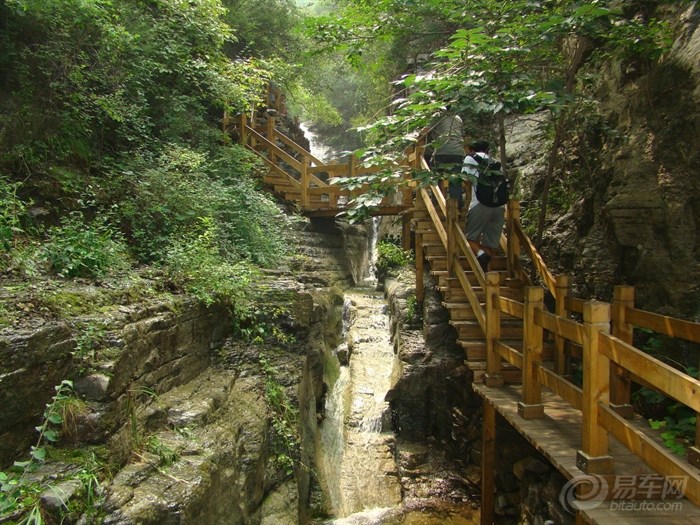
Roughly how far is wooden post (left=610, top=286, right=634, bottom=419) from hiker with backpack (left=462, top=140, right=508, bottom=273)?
226 centimetres

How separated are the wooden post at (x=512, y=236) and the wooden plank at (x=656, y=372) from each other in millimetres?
3768

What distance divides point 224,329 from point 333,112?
13557mm

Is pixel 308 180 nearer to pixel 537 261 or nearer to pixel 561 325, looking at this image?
pixel 537 261

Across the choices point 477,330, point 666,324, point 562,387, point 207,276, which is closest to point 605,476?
point 562,387

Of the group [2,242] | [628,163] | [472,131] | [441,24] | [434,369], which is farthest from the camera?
[441,24]

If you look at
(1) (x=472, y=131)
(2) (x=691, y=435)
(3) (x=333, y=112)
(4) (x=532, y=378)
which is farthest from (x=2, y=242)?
(3) (x=333, y=112)

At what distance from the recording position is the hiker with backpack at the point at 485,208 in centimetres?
637

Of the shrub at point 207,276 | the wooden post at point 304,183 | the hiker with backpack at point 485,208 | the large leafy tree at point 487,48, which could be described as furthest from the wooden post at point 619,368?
the wooden post at point 304,183

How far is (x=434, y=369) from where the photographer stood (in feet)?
24.7

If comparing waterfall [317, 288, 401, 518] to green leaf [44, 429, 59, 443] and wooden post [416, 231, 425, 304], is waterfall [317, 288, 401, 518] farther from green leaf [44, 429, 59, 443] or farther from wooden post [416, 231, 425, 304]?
green leaf [44, 429, 59, 443]

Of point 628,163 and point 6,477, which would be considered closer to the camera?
point 6,477

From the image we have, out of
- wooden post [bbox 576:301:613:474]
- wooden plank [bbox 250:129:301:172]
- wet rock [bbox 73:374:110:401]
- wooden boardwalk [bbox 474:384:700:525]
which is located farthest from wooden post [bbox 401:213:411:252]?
wet rock [bbox 73:374:110:401]

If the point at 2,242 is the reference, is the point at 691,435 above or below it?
below

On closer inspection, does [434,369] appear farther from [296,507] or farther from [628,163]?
[628,163]
